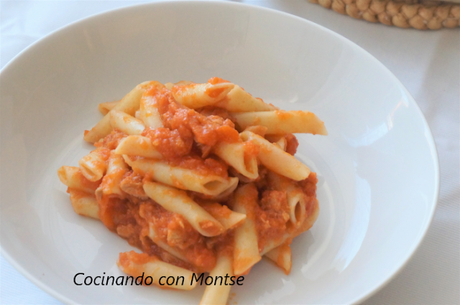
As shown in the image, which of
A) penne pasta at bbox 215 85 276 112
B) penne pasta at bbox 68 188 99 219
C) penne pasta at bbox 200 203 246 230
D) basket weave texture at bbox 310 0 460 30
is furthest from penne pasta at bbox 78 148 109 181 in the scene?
basket weave texture at bbox 310 0 460 30

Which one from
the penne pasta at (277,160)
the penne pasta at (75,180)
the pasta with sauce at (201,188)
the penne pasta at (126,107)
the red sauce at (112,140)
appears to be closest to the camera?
the pasta with sauce at (201,188)

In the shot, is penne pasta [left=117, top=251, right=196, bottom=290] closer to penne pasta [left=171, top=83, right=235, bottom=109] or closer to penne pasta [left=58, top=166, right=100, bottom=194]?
penne pasta [left=58, top=166, right=100, bottom=194]

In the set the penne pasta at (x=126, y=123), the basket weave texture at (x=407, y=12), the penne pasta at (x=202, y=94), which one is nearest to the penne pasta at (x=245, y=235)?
the penne pasta at (x=202, y=94)

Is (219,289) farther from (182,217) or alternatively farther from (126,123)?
(126,123)

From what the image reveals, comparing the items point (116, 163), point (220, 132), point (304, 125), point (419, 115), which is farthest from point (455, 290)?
point (116, 163)

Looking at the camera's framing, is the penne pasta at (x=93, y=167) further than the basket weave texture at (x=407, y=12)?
No

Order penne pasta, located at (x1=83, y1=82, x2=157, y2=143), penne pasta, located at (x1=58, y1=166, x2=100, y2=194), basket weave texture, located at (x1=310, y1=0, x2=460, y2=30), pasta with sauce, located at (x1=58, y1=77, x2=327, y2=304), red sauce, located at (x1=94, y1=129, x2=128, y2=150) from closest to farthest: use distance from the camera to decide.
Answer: pasta with sauce, located at (x1=58, y1=77, x2=327, y2=304) < penne pasta, located at (x1=58, y1=166, x2=100, y2=194) < red sauce, located at (x1=94, y1=129, x2=128, y2=150) < penne pasta, located at (x1=83, y1=82, x2=157, y2=143) < basket weave texture, located at (x1=310, y1=0, x2=460, y2=30)

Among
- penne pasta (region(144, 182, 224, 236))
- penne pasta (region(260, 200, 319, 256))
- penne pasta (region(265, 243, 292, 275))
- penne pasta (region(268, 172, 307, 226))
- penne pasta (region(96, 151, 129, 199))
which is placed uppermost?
penne pasta (region(96, 151, 129, 199))

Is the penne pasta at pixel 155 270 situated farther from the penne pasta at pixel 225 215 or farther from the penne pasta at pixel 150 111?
the penne pasta at pixel 150 111

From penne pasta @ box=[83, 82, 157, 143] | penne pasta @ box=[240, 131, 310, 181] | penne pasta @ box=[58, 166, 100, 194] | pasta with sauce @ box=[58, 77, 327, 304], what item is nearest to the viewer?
pasta with sauce @ box=[58, 77, 327, 304]
